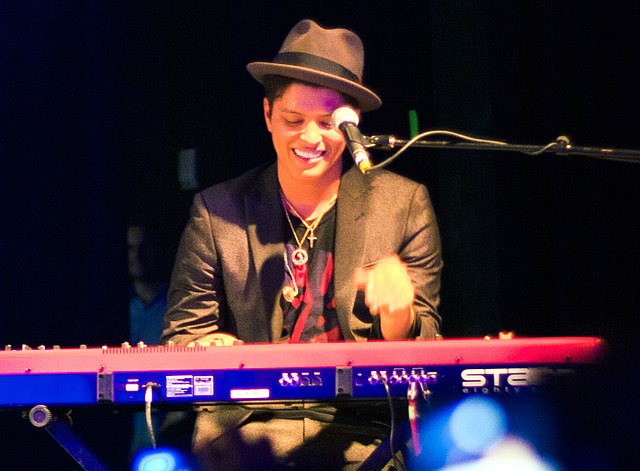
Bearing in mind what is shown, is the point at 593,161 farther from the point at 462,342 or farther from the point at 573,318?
the point at 462,342

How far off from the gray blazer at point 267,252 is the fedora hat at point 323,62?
30 centimetres

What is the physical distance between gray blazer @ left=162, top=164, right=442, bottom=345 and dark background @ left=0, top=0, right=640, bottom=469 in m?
0.76

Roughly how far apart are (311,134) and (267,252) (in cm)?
39

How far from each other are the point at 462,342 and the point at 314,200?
1114 millimetres

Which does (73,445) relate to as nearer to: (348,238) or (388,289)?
(388,289)

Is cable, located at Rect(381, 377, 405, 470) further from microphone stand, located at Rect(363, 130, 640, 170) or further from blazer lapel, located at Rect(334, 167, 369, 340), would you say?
blazer lapel, located at Rect(334, 167, 369, 340)

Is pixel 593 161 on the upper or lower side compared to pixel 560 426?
upper

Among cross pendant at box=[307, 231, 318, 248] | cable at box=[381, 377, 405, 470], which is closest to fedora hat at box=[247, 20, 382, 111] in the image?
cross pendant at box=[307, 231, 318, 248]

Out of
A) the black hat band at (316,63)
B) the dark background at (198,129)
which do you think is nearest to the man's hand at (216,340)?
the black hat band at (316,63)

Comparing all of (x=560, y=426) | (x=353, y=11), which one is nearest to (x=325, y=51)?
(x=353, y=11)

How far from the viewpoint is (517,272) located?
12.5 feet

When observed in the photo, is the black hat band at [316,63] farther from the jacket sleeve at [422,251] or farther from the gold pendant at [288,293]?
the gold pendant at [288,293]

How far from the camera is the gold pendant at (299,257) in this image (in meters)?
3.02

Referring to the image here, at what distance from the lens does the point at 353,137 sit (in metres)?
2.10
